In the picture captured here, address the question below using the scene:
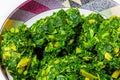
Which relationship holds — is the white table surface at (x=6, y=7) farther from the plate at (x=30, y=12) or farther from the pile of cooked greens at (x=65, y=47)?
the pile of cooked greens at (x=65, y=47)

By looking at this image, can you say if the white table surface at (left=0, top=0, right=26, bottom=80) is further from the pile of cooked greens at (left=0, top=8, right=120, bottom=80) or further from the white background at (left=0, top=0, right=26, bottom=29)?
the pile of cooked greens at (left=0, top=8, right=120, bottom=80)

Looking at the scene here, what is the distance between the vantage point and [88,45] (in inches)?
89.0

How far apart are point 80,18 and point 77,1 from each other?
1.49ft

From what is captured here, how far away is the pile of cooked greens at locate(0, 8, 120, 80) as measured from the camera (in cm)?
212

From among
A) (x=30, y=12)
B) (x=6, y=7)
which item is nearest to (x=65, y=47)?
(x=30, y=12)

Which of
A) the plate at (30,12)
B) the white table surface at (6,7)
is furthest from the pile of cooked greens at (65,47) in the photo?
the white table surface at (6,7)

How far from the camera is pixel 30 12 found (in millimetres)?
2699

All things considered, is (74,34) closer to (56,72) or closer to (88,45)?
(88,45)

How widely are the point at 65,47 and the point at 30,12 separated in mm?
565

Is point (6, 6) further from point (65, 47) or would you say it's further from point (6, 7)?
point (65, 47)

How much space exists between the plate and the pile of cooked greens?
279 mm

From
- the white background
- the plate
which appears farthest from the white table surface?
the plate

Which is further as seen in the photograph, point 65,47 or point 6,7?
point 6,7

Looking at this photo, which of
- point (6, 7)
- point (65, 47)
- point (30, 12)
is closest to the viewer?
point (65, 47)
